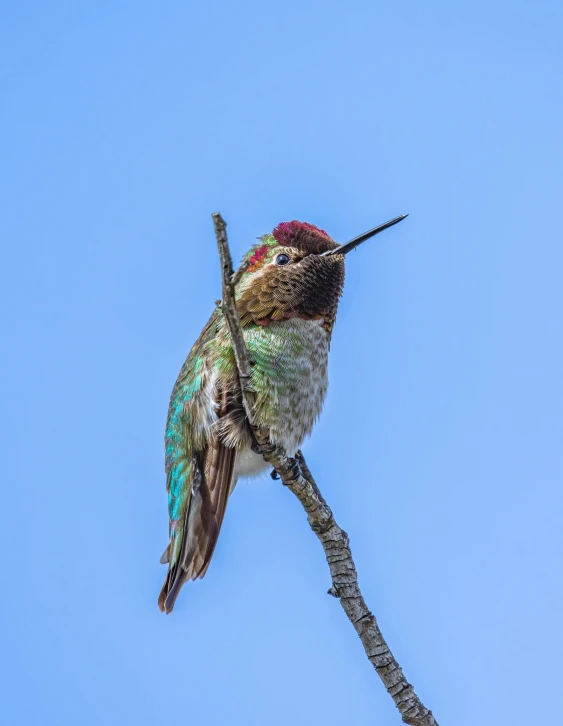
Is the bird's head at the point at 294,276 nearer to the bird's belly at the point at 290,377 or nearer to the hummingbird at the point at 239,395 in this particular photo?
the hummingbird at the point at 239,395

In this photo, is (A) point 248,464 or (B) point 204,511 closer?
(B) point 204,511

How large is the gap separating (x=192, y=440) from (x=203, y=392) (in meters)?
0.40

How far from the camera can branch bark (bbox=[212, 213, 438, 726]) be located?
4730 millimetres

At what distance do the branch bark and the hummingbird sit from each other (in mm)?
367

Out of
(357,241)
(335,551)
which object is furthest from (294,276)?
(335,551)

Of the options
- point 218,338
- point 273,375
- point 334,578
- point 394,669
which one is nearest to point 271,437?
point 273,375

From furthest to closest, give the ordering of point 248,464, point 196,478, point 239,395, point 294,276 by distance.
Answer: point 294,276
point 248,464
point 196,478
point 239,395

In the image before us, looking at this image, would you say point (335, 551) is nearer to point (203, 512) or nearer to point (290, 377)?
point (203, 512)

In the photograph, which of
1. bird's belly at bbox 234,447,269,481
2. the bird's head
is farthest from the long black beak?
bird's belly at bbox 234,447,269,481

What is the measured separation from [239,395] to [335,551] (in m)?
1.38

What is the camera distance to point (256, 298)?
6809 millimetres

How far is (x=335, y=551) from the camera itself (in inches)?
215

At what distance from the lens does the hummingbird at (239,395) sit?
6.34m

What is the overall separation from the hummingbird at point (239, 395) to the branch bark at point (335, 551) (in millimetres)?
367
